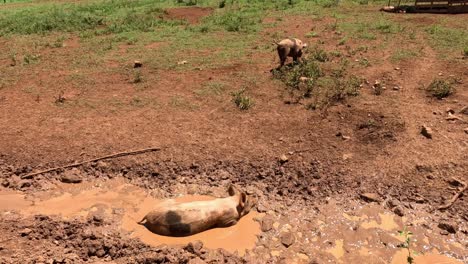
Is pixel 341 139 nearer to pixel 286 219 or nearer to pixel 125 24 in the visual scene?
pixel 286 219

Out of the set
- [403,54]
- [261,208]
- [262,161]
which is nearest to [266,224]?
[261,208]

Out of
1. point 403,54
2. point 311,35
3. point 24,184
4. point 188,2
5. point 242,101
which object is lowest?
point 24,184

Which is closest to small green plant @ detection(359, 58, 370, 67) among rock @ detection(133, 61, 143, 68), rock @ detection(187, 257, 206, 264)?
rock @ detection(133, 61, 143, 68)

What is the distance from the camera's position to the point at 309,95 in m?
8.89

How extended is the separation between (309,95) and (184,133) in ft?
9.95

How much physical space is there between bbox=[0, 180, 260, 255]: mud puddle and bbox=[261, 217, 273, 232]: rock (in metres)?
0.09

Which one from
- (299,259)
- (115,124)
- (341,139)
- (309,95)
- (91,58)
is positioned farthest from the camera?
(91,58)

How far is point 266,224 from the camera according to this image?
18.6 ft

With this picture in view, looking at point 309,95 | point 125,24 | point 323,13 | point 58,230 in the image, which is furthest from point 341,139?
point 125,24

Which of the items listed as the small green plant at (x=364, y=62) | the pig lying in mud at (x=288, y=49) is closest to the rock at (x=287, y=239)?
the pig lying in mud at (x=288, y=49)

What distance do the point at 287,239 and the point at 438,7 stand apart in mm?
14459

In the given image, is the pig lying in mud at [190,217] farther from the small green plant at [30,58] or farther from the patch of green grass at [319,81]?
the small green plant at [30,58]

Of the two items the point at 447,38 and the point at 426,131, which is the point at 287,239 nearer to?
the point at 426,131

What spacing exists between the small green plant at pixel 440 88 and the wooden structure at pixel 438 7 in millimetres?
8179
